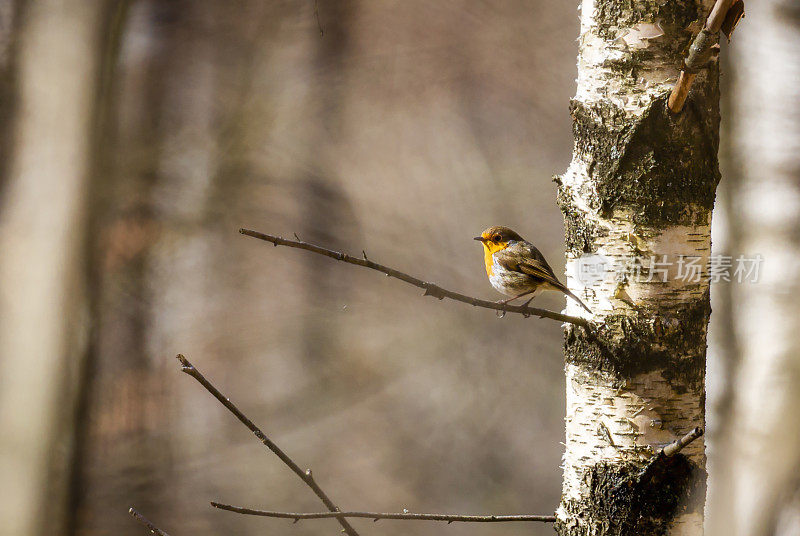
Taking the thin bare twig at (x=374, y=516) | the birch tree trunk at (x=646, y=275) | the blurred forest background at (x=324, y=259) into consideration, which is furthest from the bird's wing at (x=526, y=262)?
the blurred forest background at (x=324, y=259)

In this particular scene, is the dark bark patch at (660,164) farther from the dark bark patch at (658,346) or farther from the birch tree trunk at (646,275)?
the dark bark patch at (658,346)

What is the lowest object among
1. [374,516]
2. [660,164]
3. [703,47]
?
[374,516]

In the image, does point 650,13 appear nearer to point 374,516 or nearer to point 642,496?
point 642,496

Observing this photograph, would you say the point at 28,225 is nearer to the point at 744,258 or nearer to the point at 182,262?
the point at 182,262

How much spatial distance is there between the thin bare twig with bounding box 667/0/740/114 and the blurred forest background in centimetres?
241

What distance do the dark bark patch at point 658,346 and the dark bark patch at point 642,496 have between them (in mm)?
118

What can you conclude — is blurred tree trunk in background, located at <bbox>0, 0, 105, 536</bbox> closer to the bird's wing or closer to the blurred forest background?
the blurred forest background

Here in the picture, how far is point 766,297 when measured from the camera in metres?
2.41

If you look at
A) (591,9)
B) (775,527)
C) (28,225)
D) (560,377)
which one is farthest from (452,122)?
(591,9)

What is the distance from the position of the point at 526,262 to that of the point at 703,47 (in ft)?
2.04

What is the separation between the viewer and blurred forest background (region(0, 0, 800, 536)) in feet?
11.3

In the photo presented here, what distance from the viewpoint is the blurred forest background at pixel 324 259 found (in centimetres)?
345

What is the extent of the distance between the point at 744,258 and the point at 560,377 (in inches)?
56.8

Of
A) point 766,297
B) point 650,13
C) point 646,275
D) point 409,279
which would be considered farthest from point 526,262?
point 766,297
